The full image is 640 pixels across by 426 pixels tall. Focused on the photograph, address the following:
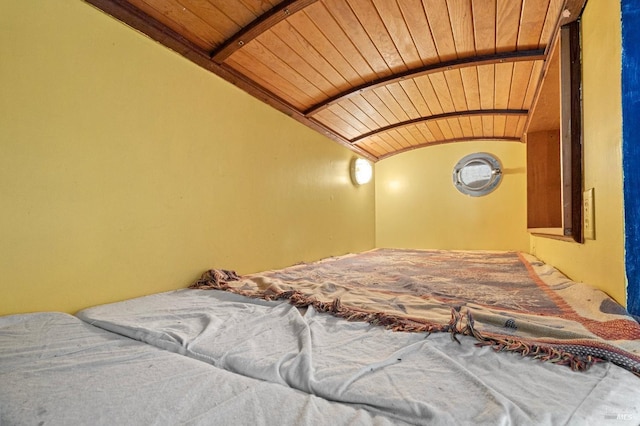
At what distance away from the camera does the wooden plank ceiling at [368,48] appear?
4.56 ft

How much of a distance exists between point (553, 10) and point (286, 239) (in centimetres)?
200

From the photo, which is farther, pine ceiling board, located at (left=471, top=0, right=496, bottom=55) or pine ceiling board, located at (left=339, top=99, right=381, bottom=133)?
pine ceiling board, located at (left=339, top=99, right=381, bottom=133)

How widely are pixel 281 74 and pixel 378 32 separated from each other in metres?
0.67

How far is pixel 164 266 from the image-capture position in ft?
4.39

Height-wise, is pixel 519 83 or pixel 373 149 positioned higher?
pixel 519 83

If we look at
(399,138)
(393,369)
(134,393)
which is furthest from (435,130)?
(134,393)

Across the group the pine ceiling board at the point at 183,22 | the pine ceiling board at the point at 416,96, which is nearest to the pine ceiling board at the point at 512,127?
the pine ceiling board at the point at 416,96

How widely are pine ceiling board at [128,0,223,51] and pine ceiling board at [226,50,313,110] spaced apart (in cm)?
16

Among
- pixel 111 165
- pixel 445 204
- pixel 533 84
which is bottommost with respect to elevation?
pixel 445 204

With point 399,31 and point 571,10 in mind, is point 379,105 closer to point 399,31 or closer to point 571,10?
point 399,31

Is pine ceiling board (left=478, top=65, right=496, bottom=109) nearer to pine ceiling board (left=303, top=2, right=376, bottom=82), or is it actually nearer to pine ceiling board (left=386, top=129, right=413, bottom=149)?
pine ceiling board (left=303, top=2, right=376, bottom=82)

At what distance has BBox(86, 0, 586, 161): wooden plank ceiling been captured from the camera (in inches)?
54.7

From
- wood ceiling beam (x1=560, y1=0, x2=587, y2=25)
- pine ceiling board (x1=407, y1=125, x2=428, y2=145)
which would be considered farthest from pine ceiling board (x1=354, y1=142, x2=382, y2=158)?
wood ceiling beam (x1=560, y1=0, x2=587, y2=25)

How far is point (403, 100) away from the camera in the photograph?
2.44 metres
